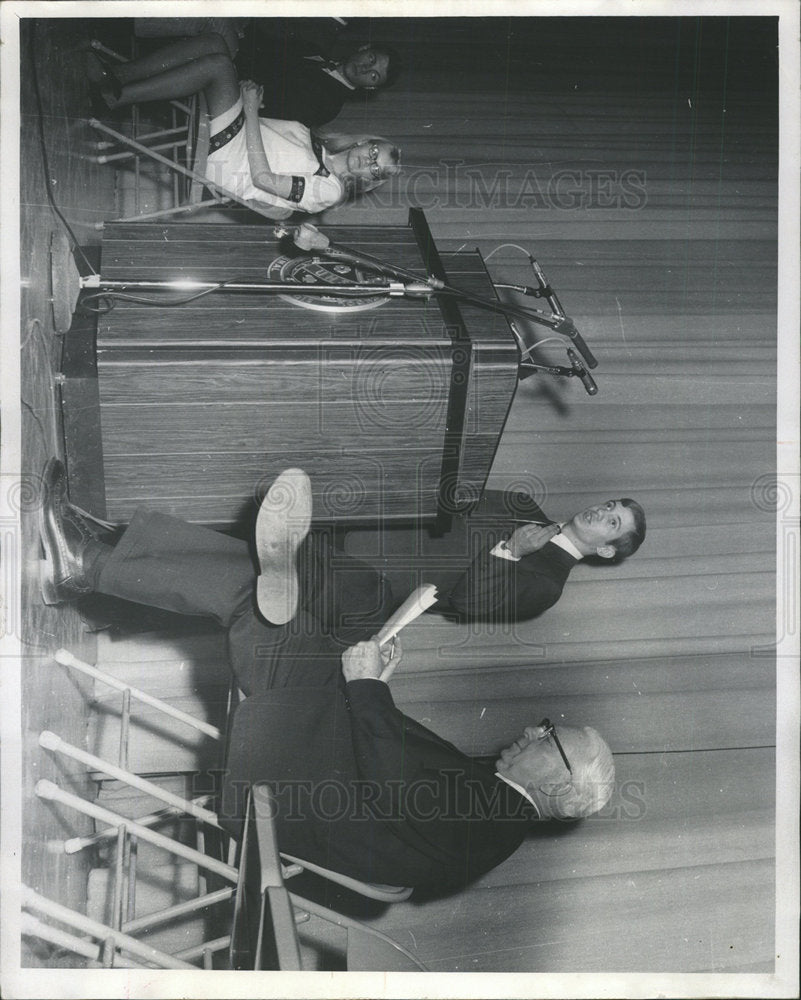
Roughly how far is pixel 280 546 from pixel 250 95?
0.91m

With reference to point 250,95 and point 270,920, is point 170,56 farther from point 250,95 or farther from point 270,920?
point 270,920

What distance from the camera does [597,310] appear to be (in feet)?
5.75

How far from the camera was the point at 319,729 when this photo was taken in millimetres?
1269

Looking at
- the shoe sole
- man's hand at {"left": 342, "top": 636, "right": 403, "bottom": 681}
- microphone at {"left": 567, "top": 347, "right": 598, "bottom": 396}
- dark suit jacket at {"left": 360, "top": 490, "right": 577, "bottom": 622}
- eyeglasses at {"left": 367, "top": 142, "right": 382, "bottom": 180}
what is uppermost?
eyeglasses at {"left": 367, "top": 142, "right": 382, "bottom": 180}

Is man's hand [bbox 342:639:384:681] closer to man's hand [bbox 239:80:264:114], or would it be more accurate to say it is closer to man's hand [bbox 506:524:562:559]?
man's hand [bbox 506:524:562:559]

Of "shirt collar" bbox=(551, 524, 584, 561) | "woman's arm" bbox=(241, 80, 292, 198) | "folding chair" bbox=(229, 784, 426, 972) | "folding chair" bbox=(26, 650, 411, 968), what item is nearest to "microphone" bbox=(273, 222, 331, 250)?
"woman's arm" bbox=(241, 80, 292, 198)

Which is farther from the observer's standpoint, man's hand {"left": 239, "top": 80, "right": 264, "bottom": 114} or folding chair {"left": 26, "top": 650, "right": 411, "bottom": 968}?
man's hand {"left": 239, "top": 80, "right": 264, "bottom": 114}

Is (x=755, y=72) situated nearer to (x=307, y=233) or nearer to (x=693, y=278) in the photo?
(x=693, y=278)

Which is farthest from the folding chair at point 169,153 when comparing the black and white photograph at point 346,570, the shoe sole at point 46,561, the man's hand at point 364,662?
the man's hand at point 364,662

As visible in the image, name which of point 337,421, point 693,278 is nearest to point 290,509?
point 337,421

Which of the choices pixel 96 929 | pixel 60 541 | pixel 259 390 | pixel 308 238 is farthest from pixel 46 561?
pixel 308 238

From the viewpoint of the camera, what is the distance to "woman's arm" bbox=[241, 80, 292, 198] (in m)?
1.55

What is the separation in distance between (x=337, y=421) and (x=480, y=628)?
0.43 m

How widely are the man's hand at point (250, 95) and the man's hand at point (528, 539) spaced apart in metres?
0.93
